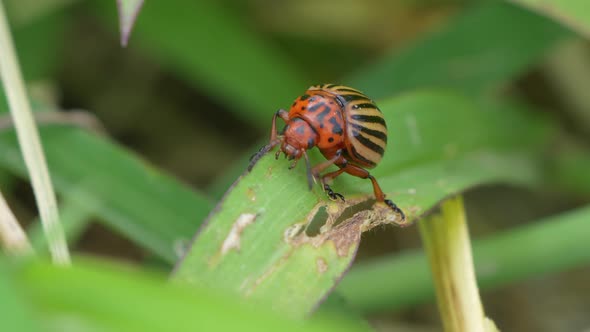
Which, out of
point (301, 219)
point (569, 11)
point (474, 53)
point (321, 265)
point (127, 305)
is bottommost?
point (127, 305)

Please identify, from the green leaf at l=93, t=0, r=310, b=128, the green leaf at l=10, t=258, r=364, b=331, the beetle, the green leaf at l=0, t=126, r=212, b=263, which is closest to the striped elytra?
the beetle

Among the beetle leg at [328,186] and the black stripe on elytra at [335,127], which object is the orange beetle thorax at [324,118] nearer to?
the black stripe on elytra at [335,127]

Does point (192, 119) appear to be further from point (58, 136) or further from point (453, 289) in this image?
point (453, 289)

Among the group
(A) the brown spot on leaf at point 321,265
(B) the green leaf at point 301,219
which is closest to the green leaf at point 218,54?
(B) the green leaf at point 301,219

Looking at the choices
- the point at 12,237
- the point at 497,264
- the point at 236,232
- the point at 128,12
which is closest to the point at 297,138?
the point at 236,232

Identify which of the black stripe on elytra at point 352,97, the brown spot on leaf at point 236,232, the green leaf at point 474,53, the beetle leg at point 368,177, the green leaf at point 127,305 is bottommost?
the green leaf at point 127,305

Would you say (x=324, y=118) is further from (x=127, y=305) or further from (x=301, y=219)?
(x=127, y=305)

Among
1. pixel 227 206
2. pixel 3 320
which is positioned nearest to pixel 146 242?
pixel 227 206

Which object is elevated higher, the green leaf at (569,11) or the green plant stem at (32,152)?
the green leaf at (569,11)
